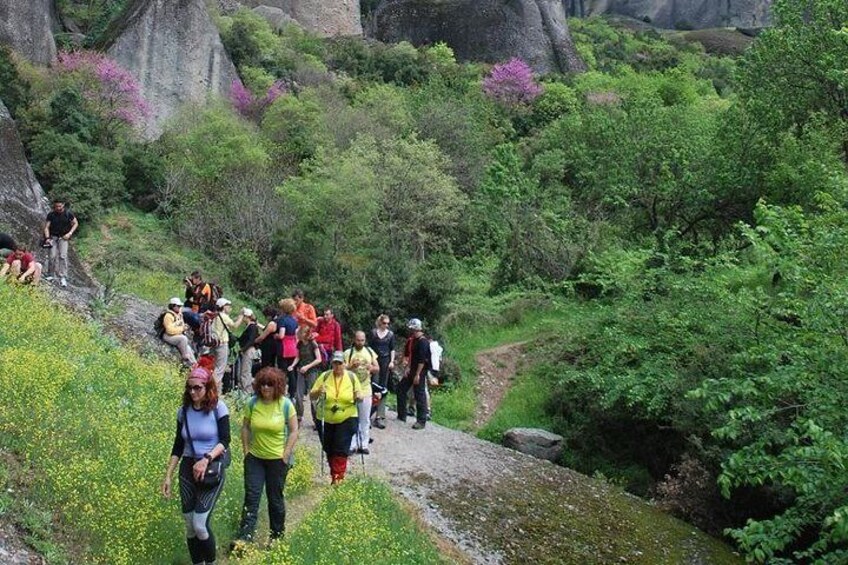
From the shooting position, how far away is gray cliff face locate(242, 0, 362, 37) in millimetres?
50500

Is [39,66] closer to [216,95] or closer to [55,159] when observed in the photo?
[216,95]

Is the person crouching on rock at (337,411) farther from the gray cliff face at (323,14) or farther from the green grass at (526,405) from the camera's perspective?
the gray cliff face at (323,14)

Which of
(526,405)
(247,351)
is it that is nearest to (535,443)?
(526,405)

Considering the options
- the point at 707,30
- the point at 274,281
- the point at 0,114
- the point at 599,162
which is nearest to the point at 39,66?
the point at 0,114

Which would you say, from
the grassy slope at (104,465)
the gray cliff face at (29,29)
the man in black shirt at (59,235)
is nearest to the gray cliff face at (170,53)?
the gray cliff face at (29,29)

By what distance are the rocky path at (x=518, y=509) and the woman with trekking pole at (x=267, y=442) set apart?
2.61 metres

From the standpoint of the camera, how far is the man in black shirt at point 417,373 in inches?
441

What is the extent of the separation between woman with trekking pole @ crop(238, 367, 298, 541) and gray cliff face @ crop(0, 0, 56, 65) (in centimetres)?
2794

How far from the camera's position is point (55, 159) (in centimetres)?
2220

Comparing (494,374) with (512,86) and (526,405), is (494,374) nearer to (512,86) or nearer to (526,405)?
(526,405)

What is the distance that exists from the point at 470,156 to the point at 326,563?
24423mm

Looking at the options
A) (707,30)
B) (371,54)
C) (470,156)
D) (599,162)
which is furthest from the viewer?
(707,30)

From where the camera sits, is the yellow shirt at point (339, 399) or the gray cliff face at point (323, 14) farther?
the gray cliff face at point (323, 14)

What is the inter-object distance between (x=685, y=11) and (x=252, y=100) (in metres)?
59.8
